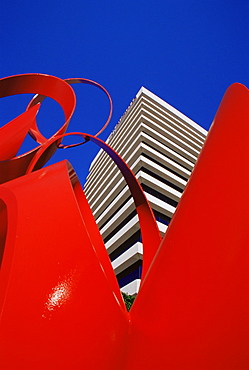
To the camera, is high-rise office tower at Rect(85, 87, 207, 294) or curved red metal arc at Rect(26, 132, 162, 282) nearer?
curved red metal arc at Rect(26, 132, 162, 282)

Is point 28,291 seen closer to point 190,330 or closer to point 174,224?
point 190,330

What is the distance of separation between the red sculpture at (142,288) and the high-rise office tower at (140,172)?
17581 millimetres

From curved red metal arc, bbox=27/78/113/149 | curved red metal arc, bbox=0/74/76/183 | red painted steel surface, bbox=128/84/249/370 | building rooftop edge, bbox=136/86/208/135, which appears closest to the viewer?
red painted steel surface, bbox=128/84/249/370

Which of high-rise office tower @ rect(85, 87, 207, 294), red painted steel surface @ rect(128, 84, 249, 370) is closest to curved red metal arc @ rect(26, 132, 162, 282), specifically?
red painted steel surface @ rect(128, 84, 249, 370)

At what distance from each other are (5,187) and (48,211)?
2.96ft

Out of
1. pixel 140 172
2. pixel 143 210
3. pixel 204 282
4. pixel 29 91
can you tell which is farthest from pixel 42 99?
pixel 140 172

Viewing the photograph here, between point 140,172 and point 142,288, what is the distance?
23277mm

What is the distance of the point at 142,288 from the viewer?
3109mm

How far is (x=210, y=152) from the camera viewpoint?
3.54m

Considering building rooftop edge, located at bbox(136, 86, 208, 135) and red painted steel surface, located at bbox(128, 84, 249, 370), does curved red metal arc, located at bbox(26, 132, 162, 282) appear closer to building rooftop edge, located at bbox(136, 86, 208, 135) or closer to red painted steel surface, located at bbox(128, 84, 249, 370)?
red painted steel surface, located at bbox(128, 84, 249, 370)

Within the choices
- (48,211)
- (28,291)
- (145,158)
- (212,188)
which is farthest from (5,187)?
(145,158)

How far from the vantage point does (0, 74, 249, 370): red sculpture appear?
7.42 feet

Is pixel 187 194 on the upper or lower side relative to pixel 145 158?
lower

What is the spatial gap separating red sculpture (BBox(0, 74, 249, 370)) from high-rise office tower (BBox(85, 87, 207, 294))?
17581 mm
